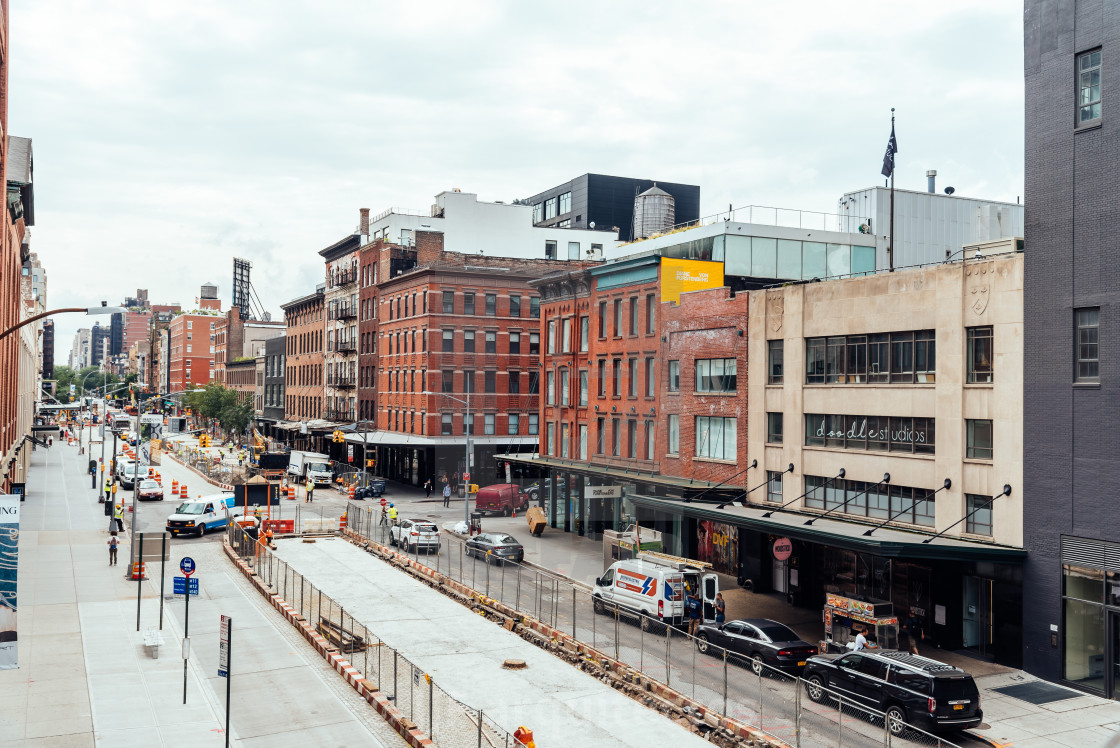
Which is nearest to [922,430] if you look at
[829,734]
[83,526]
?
[829,734]

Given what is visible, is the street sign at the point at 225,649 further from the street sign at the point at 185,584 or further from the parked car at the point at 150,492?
the parked car at the point at 150,492

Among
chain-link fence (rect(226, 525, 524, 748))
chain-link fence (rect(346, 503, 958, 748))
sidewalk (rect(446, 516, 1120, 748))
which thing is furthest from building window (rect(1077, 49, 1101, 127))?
chain-link fence (rect(226, 525, 524, 748))

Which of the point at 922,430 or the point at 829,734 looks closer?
the point at 829,734

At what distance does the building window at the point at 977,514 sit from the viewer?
28953mm

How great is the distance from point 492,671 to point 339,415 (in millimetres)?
73701

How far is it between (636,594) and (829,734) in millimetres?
11682

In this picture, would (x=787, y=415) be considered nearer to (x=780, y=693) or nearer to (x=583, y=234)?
(x=780, y=693)

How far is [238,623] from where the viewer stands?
3117 centimetres

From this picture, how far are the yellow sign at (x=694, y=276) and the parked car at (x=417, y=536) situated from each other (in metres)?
16.6

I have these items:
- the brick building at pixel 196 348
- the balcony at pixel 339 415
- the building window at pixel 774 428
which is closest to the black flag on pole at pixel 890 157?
the building window at pixel 774 428

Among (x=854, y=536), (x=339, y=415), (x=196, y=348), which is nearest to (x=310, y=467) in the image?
(x=339, y=415)

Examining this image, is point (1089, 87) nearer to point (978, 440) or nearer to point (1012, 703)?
point (978, 440)

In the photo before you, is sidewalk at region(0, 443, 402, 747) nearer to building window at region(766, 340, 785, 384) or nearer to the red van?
building window at region(766, 340, 785, 384)

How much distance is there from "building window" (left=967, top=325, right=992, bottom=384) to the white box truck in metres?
60.4
